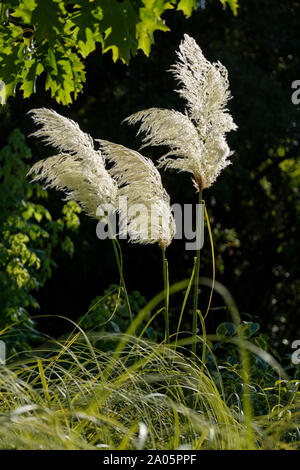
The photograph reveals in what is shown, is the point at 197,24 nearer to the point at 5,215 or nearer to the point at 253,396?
the point at 5,215

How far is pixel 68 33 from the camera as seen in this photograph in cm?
411

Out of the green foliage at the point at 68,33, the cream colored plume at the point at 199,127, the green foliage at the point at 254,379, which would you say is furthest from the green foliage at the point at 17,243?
the cream colored plume at the point at 199,127

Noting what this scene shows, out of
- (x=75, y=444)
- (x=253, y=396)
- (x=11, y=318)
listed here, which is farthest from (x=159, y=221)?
(x=11, y=318)

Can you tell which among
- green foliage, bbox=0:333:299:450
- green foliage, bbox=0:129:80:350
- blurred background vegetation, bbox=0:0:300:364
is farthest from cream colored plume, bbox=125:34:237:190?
blurred background vegetation, bbox=0:0:300:364

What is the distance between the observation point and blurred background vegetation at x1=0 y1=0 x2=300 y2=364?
33.0ft

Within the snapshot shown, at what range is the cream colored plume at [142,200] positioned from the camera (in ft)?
11.8

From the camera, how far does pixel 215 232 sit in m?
11.2

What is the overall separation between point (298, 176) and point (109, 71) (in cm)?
323

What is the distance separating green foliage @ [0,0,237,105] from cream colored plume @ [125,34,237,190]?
0.30 meters

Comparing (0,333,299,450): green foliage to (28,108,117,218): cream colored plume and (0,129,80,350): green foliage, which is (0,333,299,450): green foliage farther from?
(0,129,80,350): green foliage

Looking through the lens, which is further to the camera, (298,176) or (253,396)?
(298,176)

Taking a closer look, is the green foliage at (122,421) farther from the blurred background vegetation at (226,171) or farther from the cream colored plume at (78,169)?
the blurred background vegetation at (226,171)

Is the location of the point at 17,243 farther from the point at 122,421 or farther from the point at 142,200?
the point at 122,421

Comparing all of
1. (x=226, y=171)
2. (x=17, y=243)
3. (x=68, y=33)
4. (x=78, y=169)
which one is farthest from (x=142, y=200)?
(x=226, y=171)
